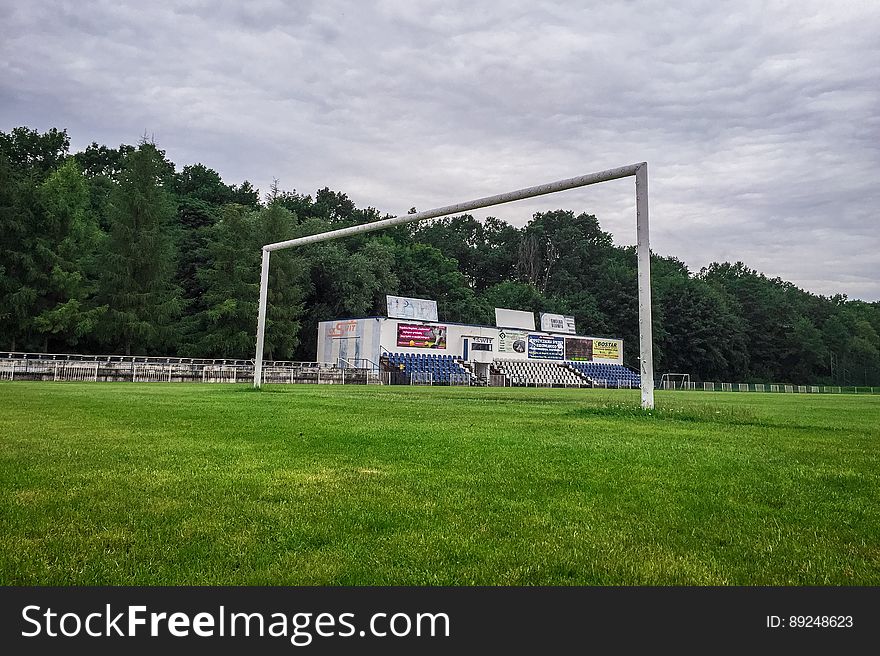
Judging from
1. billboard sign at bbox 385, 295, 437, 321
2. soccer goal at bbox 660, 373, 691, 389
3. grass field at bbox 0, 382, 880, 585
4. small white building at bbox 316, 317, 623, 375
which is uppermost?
billboard sign at bbox 385, 295, 437, 321

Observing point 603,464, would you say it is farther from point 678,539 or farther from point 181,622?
point 181,622

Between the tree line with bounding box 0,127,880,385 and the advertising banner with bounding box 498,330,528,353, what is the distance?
10600 mm

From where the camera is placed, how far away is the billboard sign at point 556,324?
53250mm

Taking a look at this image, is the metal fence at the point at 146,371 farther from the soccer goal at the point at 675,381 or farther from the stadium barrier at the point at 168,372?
the soccer goal at the point at 675,381

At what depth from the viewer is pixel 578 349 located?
54.3 meters

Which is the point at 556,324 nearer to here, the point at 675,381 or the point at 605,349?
the point at 605,349

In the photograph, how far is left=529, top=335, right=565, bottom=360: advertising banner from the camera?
166ft

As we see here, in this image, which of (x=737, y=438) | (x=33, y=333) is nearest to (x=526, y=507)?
(x=737, y=438)

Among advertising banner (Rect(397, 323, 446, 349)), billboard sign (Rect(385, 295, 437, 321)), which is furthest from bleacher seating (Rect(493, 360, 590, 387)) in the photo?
billboard sign (Rect(385, 295, 437, 321))

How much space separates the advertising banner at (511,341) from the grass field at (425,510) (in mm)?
41041

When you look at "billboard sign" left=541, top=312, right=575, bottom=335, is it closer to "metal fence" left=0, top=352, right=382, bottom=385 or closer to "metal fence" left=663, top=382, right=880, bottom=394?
"metal fence" left=663, top=382, right=880, bottom=394

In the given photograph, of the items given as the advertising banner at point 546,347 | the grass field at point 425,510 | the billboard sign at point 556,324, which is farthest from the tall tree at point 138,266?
the grass field at point 425,510

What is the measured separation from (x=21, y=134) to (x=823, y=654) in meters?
54.8

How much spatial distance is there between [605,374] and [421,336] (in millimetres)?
19697
